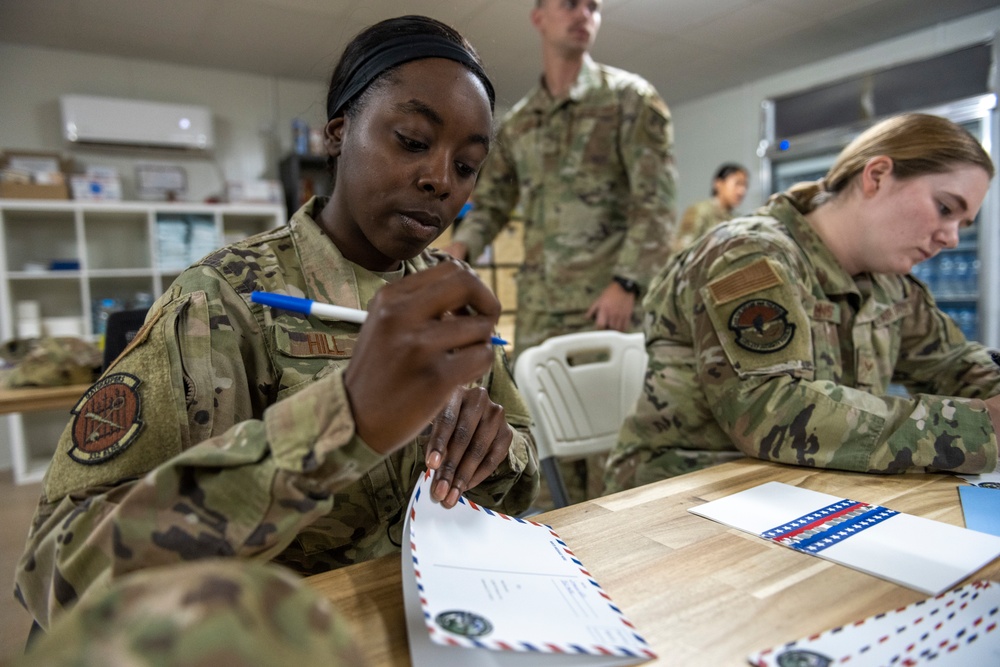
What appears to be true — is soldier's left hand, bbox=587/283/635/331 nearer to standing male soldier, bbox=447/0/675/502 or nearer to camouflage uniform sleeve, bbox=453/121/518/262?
standing male soldier, bbox=447/0/675/502

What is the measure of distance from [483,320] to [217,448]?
0.76 feet

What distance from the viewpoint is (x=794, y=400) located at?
0.98 m

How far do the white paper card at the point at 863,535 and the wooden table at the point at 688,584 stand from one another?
0.02 meters

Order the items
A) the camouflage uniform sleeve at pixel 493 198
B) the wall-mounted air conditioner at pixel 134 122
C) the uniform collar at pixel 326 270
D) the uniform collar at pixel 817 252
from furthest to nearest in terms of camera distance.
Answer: the wall-mounted air conditioner at pixel 134 122, the camouflage uniform sleeve at pixel 493 198, the uniform collar at pixel 817 252, the uniform collar at pixel 326 270

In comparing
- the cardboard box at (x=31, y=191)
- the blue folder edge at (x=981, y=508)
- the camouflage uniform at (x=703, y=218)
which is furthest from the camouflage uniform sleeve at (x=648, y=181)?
the cardboard box at (x=31, y=191)

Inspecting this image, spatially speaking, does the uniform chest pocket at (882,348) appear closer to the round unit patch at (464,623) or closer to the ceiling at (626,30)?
the round unit patch at (464,623)

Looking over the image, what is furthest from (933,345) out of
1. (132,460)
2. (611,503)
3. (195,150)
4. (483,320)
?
(195,150)

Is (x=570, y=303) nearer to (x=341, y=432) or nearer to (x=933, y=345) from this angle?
(x=933, y=345)

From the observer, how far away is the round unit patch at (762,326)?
3.38ft

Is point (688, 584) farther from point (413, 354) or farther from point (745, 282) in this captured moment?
point (745, 282)

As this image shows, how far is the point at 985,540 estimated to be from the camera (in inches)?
25.2

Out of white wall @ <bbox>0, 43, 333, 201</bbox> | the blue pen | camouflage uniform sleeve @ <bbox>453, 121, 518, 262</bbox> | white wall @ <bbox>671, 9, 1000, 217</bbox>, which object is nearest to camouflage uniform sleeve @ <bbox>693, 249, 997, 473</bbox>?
the blue pen

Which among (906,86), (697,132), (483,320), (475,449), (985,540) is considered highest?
(697,132)

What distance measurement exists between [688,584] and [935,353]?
4.10 ft
